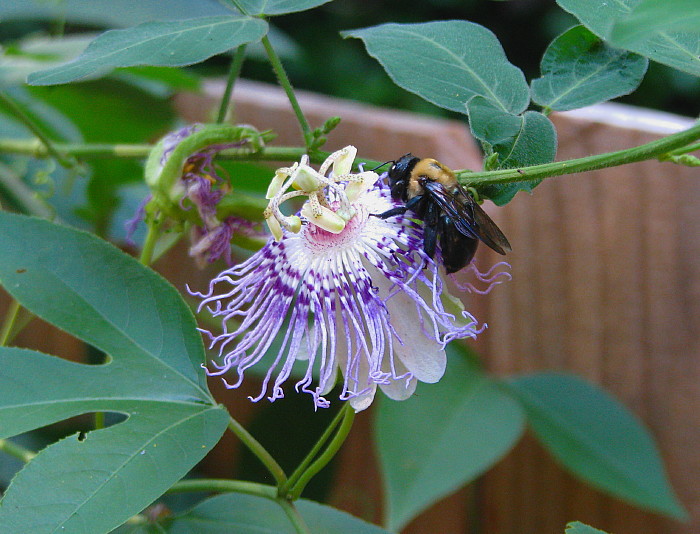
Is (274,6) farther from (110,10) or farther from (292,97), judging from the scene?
(110,10)

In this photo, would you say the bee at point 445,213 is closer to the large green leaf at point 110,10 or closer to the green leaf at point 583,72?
the green leaf at point 583,72

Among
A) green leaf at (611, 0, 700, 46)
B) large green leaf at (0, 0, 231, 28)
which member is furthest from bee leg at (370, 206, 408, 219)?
large green leaf at (0, 0, 231, 28)

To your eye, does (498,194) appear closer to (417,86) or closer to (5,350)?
(417,86)

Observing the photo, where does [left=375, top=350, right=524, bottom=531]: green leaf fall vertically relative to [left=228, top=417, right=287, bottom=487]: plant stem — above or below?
below

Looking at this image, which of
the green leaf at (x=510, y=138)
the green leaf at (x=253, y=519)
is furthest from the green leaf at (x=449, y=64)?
the green leaf at (x=253, y=519)

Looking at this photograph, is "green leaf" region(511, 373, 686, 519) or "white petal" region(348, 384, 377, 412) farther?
"green leaf" region(511, 373, 686, 519)

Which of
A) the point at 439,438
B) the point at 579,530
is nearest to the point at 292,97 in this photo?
the point at 579,530

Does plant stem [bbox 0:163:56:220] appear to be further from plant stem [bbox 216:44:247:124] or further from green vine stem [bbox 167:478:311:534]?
green vine stem [bbox 167:478:311:534]
